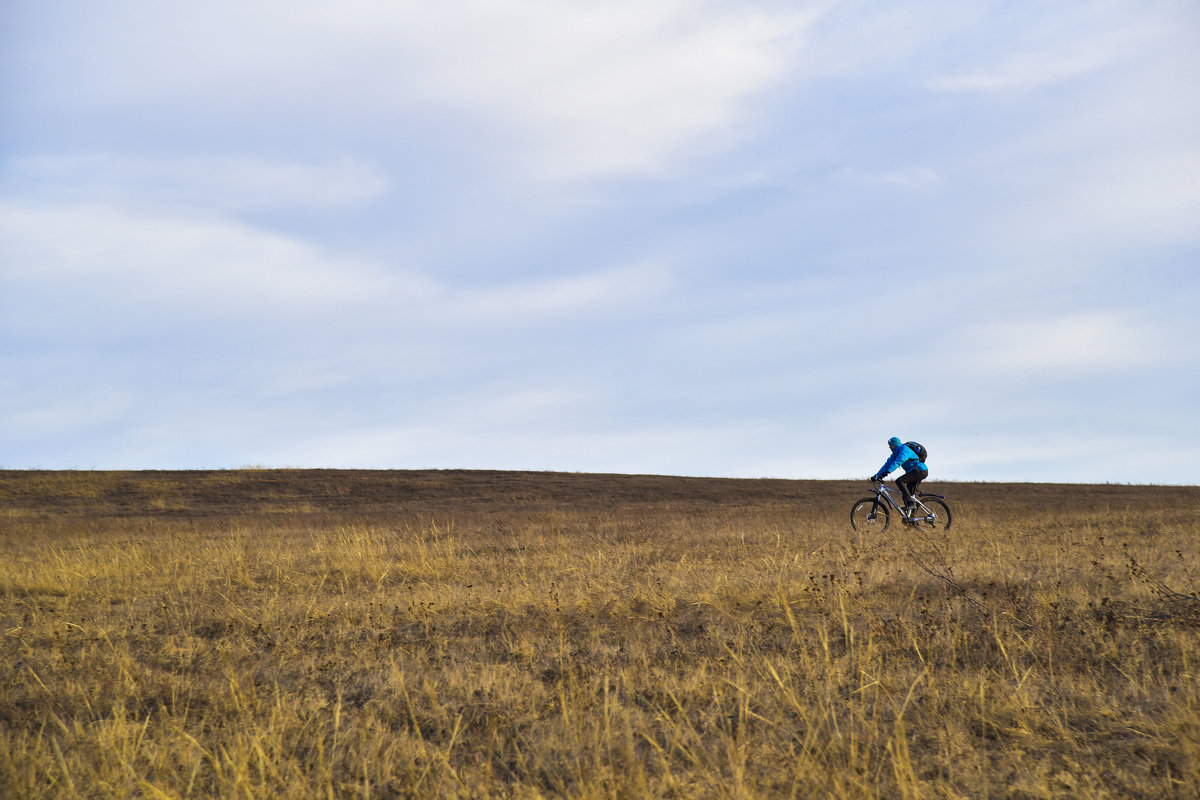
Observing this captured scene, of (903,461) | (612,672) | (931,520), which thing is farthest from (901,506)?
(612,672)

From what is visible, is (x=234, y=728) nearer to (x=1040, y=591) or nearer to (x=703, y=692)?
(x=703, y=692)

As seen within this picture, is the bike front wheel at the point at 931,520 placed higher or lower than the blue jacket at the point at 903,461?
lower

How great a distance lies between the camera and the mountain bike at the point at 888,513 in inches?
671

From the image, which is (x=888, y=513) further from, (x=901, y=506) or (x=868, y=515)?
(x=868, y=515)

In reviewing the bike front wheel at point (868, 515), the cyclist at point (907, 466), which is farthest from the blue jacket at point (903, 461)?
the bike front wheel at point (868, 515)

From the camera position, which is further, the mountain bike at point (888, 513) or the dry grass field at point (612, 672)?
the mountain bike at point (888, 513)

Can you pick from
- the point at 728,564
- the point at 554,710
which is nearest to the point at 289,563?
the point at 728,564

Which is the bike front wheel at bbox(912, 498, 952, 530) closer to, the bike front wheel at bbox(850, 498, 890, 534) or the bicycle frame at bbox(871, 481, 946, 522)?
the bicycle frame at bbox(871, 481, 946, 522)

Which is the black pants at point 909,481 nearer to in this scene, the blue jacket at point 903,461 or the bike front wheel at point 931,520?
the blue jacket at point 903,461

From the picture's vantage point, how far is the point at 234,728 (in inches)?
200

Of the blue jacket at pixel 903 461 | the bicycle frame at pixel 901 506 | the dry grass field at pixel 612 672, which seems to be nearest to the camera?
the dry grass field at pixel 612 672

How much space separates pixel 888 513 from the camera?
17.7 meters

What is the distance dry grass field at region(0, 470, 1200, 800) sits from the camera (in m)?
4.35

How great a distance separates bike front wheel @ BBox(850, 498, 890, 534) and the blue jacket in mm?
862
